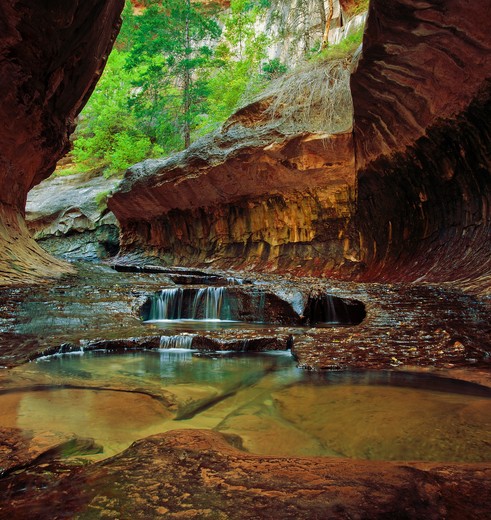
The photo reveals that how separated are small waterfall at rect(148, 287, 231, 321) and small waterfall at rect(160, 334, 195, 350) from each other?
86.0 inches

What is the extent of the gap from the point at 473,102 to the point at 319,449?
18.9 feet

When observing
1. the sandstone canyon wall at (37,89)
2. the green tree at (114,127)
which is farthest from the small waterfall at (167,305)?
the green tree at (114,127)

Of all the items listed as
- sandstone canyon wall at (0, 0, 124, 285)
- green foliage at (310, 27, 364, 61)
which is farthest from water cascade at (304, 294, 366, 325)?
green foliage at (310, 27, 364, 61)

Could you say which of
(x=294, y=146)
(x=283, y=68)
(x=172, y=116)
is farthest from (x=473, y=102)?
(x=172, y=116)

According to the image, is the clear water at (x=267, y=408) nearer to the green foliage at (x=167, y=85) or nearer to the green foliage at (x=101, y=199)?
the green foliage at (x=167, y=85)

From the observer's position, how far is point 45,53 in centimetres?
573

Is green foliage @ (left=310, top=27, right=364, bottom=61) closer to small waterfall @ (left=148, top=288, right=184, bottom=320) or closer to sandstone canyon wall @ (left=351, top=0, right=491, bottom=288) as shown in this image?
sandstone canyon wall @ (left=351, top=0, right=491, bottom=288)

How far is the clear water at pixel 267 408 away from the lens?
70.4 inches

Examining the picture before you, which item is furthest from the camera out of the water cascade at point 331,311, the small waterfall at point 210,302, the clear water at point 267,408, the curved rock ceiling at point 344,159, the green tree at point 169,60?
the green tree at point 169,60

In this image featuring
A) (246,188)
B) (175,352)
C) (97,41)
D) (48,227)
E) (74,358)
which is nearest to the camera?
(74,358)

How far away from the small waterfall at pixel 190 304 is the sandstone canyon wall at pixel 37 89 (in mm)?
2319

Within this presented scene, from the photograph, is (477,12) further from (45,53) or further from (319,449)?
(45,53)

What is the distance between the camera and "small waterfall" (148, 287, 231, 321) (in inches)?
253

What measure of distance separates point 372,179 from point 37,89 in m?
6.64
